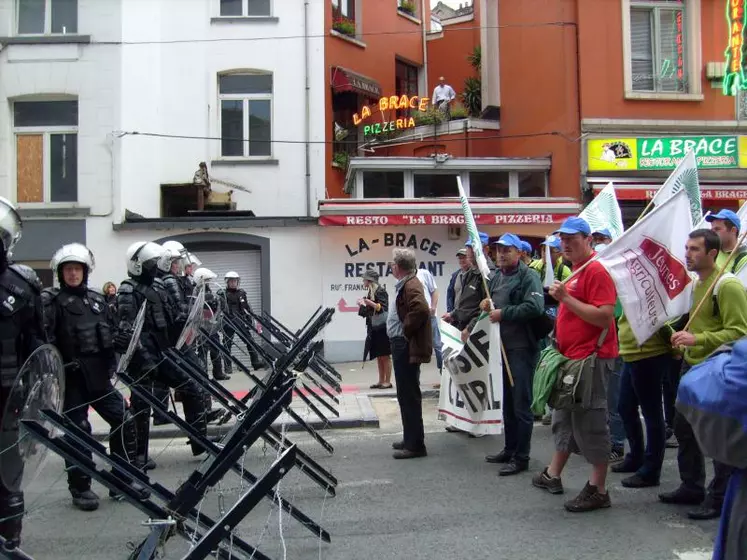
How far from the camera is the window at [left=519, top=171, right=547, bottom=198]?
50.0ft

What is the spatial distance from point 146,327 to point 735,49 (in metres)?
12.1

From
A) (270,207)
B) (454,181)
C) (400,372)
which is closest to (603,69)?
(454,181)

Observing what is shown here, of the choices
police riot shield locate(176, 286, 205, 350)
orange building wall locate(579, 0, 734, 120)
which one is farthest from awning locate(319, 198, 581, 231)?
police riot shield locate(176, 286, 205, 350)

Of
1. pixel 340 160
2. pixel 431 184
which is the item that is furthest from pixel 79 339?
pixel 340 160

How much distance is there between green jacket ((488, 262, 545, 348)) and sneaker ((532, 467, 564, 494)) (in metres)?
1.08

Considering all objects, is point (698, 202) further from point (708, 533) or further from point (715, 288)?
point (708, 533)

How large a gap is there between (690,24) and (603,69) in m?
2.15

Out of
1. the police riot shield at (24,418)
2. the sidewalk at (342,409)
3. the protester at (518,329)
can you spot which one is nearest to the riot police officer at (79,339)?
the police riot shield at (24,418)

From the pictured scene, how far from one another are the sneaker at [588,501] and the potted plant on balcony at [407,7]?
1713 cm

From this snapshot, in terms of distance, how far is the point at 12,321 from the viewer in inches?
161

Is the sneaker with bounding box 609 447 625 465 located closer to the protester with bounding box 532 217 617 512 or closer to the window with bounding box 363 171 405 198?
the protester with bounding box 532 217 617 512

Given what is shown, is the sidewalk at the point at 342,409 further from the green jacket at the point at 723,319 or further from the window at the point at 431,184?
the window at the point at 431,184

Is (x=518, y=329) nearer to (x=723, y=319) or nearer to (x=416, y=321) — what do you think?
(x=416, y=321)

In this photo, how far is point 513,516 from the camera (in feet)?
15.6
